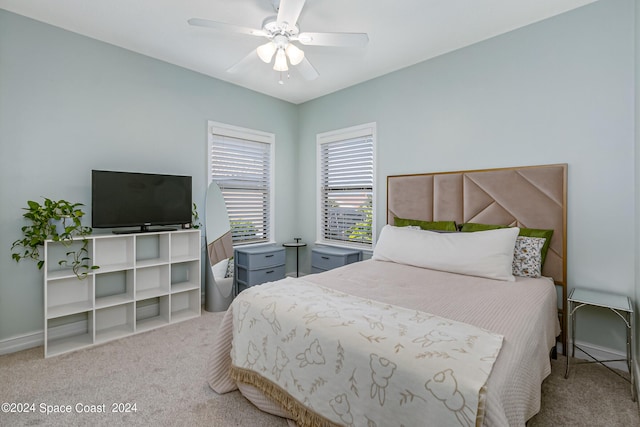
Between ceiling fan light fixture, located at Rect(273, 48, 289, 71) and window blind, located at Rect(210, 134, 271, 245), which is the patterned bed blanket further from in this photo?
window blind, located at Rect(210, 134, 271, 245)

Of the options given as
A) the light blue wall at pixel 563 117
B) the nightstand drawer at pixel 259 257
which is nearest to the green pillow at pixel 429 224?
the light blue wall at pixel 563 117

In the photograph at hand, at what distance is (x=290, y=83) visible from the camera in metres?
3.95

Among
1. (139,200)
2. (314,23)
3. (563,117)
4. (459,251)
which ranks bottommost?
(459,251)

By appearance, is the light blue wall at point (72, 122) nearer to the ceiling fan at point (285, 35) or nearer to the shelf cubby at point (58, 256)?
the shelf cubby at point (58, 256)

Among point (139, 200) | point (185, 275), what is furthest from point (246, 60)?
point (185, 275)

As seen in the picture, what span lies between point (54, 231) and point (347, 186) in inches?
120

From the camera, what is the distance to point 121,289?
311cm

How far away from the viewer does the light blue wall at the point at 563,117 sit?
2.26m

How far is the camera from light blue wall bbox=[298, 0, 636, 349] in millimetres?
2264

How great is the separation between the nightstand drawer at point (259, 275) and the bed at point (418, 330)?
1534 millimetres

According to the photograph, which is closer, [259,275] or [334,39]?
[334,39]

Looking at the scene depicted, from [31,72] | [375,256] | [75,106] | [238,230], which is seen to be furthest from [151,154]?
[375,256]

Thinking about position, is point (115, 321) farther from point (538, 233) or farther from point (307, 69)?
point (538, 233)

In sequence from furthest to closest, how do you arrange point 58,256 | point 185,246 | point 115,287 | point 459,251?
point 185,246
point 115,287
point 58,256
point 459,251
